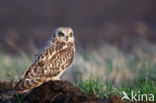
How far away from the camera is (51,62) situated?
6.63 m

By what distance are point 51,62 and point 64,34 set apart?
1.85ft

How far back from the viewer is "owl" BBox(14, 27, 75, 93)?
6.33m

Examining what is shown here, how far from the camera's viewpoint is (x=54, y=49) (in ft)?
22.2

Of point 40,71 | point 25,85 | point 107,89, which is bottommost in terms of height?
point 107,89

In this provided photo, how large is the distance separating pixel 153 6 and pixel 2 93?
71.2 feet

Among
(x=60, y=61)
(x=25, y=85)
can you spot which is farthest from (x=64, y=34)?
(x=25, y=85)

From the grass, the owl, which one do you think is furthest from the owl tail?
the grass

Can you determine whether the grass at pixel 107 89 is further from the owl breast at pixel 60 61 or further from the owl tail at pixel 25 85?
the owl tail at pixel 25 85

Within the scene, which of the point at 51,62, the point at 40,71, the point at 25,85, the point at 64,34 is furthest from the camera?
the point at 64,34

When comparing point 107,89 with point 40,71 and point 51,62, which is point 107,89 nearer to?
point 51,62

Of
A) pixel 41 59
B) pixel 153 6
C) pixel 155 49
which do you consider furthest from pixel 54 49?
pixel 153 6

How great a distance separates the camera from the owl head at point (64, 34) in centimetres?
679

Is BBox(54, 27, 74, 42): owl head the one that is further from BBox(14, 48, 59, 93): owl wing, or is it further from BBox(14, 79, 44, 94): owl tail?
BBox(14, 79, 44, 94): owl tail

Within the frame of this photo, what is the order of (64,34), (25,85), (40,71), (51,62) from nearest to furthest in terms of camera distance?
(25,85), (40,71), (51,62), (64,34)
